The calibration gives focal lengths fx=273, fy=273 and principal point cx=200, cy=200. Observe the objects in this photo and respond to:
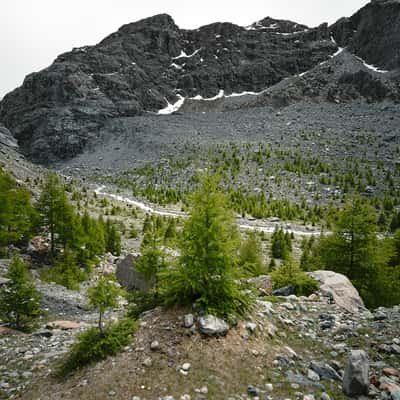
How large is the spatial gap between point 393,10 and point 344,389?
525ft

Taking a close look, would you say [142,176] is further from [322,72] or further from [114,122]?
[322,72]

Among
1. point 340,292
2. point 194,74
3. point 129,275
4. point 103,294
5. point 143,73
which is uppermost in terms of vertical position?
point 194,74

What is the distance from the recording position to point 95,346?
6.51 meters

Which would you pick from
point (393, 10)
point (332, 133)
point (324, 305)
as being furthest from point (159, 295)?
point (393, 10)

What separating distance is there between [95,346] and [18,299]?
585 cm

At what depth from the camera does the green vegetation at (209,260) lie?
23.1 ft

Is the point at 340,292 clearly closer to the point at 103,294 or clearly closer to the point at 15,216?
the point at 103,294

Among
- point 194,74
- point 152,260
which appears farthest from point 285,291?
point 194,74

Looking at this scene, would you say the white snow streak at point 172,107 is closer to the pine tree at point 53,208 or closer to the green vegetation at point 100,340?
the pine tree at point 53,208

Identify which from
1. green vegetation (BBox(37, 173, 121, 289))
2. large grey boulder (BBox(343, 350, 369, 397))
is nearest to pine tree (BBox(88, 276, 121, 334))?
large grey boulder (BBox(343, 350, 369, 397))

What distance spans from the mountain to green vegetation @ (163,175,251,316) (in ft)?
338

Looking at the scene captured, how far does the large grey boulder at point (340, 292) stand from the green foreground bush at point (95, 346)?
7877mm

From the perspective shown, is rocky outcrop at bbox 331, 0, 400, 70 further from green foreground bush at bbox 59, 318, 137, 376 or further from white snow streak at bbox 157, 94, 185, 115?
green foreground bush at bbox 59, 318, 137, 376

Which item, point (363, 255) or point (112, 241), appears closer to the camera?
point (363, 255)
